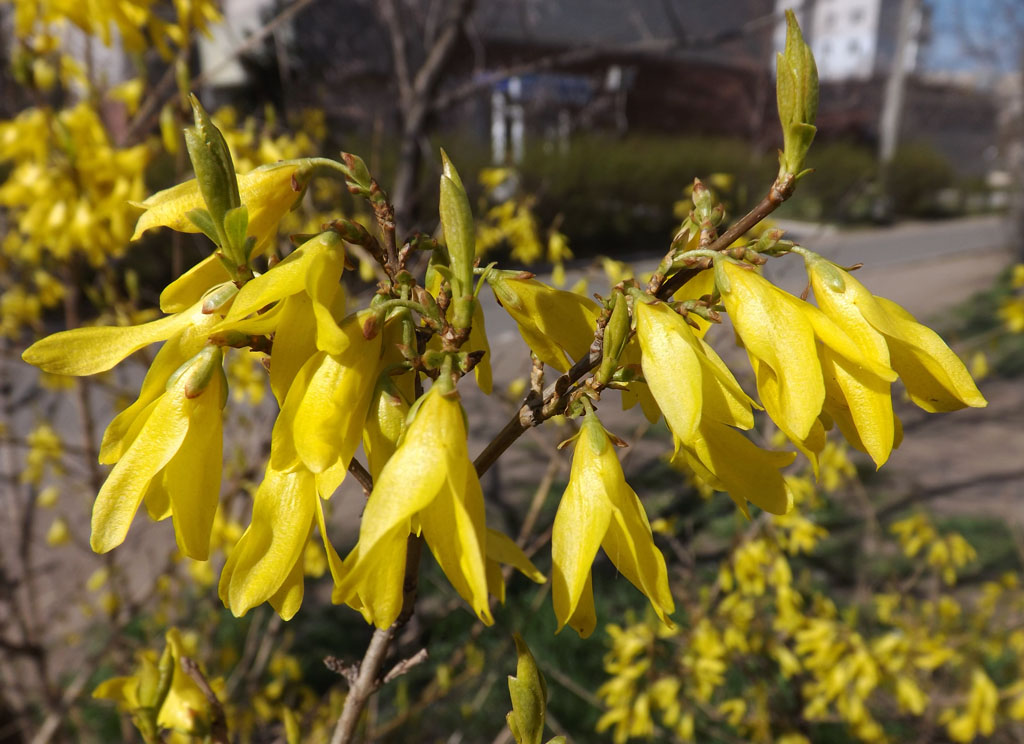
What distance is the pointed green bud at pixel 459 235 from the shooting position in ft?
1.85

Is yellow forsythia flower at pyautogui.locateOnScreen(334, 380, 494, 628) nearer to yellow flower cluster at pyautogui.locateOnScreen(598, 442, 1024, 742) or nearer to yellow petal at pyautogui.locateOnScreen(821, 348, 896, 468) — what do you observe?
yellow petal at pyautogui.locateOnScreen(821, 348, 896, 468)

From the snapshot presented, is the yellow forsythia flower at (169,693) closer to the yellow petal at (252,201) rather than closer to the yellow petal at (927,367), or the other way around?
the yellow petal at (252,201)

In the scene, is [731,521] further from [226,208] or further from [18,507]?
[226,208]

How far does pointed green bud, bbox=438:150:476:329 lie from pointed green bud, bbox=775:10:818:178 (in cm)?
30

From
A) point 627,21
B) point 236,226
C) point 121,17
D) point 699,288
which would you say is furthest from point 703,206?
point 627,21

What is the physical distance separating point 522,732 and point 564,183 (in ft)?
40.8

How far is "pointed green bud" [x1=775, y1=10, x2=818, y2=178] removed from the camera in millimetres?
641

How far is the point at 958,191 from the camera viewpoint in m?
23.1

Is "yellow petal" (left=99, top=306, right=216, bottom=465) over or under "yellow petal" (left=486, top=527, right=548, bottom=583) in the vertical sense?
over

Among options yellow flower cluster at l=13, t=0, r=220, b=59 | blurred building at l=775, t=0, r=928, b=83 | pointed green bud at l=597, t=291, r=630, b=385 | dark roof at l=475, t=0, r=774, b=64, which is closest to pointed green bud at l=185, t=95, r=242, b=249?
pointed green bud at l=597, t=291, r=630, b=385

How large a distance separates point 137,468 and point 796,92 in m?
0.68

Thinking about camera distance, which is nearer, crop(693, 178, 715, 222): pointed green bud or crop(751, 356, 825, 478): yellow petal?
crop(751, 356, 825, 478): yellow petal

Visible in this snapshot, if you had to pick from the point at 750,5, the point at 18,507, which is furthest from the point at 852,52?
the point at 18,507

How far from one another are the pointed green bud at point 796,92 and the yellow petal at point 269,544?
0.55 metres
